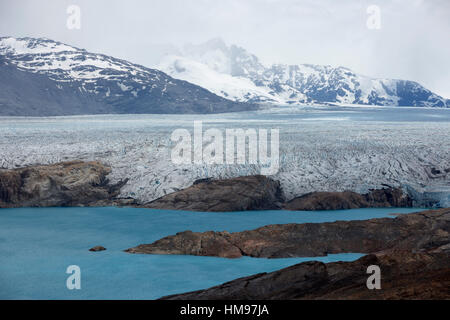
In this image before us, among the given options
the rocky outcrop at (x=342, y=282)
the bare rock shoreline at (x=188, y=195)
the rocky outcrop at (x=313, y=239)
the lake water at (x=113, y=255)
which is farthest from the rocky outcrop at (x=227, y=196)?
the rocky outcrop at (x=342, y=282)

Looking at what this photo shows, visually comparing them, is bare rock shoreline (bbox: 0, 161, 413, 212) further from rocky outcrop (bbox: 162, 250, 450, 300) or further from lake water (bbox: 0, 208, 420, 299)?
rocky outcrop (bbox: 162, 250, 450, 300)

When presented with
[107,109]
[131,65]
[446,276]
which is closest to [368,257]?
[446,276]

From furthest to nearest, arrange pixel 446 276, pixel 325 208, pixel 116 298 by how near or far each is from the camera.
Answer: pixel 325 208 → pixel 116 298 → pixel 446 276

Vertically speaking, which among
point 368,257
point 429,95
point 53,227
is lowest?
point 53,227

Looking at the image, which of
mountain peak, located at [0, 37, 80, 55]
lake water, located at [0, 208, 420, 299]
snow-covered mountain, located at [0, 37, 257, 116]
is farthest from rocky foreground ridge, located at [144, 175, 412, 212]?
mountain peak, located at [0, 37, 80, 55]

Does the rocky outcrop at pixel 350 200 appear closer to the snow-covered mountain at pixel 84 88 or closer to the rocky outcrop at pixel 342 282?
the rocky outcrop at pixel 342 282

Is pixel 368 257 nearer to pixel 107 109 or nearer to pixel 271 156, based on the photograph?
pixel 271 156
